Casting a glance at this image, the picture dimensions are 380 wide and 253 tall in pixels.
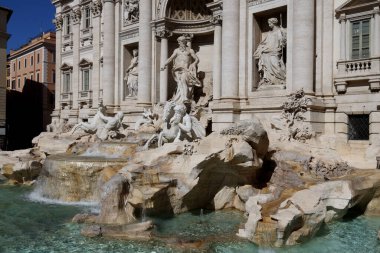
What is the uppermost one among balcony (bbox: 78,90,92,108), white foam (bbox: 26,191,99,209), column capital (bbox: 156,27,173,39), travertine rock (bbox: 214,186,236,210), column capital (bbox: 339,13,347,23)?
column capital (bbox: 156,27,173,39)

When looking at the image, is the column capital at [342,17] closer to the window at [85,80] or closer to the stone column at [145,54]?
the stone column at [145,54]

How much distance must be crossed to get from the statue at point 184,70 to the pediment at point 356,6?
22.4 feet

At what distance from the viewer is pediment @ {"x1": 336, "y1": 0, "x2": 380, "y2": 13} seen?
1249cm

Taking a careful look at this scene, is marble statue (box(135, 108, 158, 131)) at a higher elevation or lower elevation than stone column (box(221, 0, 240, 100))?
lower

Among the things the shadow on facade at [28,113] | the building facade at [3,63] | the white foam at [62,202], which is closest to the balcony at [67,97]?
the building facade at [3,63]

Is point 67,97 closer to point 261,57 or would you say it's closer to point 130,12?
point 130,12

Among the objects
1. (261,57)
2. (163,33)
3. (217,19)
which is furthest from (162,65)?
(261,57)

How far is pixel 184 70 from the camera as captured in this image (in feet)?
58.2

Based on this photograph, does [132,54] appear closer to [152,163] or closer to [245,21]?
[245,21]

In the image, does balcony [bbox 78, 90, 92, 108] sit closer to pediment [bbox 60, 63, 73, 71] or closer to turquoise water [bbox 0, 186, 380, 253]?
pediment [bbox 60, 63, 73, 71]

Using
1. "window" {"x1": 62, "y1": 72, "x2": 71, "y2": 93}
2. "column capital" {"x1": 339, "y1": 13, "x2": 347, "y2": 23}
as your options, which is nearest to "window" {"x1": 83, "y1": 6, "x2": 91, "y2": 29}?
"window" {"x1": 62, "y1": 72, "x2": 71, "y2": 93}

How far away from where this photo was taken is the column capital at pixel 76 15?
985 inches

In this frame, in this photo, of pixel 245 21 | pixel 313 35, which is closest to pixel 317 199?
pixel 313 35

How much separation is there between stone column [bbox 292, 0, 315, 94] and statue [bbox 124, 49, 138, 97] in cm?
999
